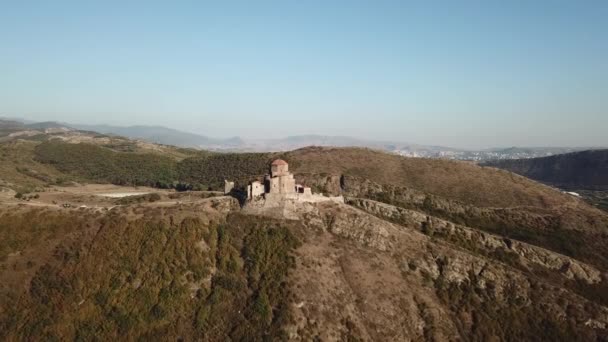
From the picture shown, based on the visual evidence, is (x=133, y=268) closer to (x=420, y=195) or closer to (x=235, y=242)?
(x=235, y=242)

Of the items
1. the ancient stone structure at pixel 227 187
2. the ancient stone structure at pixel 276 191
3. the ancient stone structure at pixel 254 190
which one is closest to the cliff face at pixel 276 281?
the ancient stone structure at pixel 276 191

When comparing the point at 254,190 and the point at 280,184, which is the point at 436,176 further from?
the point at 254,190

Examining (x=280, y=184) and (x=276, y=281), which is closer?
(x=276, y=281)

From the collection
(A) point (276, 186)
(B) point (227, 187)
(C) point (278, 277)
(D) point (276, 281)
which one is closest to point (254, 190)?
(A) point (276, 186)

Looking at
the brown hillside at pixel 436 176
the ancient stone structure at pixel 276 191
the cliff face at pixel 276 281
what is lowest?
the cliff face at pixel 276 281

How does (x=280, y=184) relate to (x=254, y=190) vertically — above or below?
above

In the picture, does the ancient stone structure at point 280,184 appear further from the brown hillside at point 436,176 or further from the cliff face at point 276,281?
the brown hillside at point 436,176

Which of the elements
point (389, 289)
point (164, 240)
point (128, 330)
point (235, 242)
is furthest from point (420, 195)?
point (128, 330)

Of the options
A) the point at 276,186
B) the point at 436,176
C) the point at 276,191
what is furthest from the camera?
the point at 436,176

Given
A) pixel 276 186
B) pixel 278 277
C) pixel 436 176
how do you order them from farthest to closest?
pixel 436 176 < pixel 276 186 < pixel 278 277
